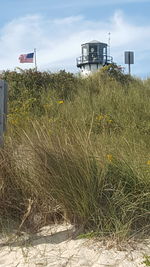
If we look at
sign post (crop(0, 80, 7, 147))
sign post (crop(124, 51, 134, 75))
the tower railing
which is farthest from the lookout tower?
sign post (crop(0, 80, 7, 147))

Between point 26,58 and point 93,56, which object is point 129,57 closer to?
point 26,58

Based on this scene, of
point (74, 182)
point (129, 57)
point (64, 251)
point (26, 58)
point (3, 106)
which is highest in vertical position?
point (26, 58)

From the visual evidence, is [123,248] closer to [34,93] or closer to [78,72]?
[34,93]

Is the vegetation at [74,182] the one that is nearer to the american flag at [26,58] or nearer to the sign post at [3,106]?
the sign post at [3,106]

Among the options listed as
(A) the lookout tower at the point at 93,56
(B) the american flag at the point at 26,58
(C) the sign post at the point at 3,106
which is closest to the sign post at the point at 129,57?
(B) the american flag at the point at 26,58

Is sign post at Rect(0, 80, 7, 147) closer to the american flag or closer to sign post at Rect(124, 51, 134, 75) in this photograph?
sign post at Rect(124, 51, 134, 75)

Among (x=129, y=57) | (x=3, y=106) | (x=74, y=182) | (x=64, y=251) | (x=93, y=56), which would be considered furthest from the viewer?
(x=93, y=56)

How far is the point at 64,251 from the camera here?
126 inches

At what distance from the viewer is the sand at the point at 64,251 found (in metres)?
2.99

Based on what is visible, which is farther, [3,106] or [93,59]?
[93,59]

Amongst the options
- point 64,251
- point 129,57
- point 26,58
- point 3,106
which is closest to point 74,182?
point 64,251

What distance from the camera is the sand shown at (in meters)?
2.99

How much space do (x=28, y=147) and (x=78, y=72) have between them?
9.26 metres

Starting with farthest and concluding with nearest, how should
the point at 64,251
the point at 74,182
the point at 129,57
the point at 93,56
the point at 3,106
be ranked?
the point at 93,56 < the point at 129,57 < the point at 3,106 < the point at 74,182 < the point at 64,251
